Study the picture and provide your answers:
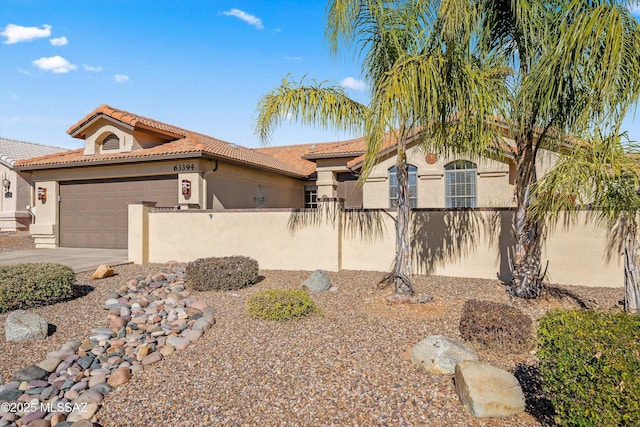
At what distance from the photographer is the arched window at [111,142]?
15.5 meters

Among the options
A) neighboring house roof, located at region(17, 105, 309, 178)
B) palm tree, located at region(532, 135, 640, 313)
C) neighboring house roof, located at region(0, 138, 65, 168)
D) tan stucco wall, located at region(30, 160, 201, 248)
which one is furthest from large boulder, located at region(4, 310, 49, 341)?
neighboring house roof, located at region(0, 138, 65, 168)

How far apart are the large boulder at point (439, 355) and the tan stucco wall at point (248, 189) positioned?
10.7 m

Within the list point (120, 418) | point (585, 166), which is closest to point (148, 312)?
point (120, 418)

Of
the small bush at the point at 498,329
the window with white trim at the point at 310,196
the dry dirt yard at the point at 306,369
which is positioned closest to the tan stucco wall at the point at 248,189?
the window with white trim at the point at 310,196

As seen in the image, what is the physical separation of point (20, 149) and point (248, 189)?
20943 mm

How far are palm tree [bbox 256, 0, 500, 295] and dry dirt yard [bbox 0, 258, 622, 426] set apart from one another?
1.74m

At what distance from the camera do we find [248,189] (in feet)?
53.2

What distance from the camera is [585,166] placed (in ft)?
18.5

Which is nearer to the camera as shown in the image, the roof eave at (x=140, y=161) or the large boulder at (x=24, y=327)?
the large boulder at (x=24, y=327)

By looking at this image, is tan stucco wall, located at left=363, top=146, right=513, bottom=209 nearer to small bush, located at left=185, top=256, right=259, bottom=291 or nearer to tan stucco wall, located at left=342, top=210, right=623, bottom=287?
tan stucco wall, located at left=342, top=210, right=623, bottom=287

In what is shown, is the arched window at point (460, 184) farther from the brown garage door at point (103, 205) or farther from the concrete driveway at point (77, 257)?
the concrete driveway at point (77, 257)

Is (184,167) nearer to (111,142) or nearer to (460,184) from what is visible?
(111,142)

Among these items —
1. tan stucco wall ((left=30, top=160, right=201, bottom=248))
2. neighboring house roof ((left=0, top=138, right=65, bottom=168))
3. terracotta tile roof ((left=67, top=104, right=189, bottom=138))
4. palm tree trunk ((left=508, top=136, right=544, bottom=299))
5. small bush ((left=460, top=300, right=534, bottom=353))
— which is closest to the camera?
small bush ((left=460, top=300, right=534, bottom=353))

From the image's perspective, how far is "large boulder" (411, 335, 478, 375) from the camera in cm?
435
